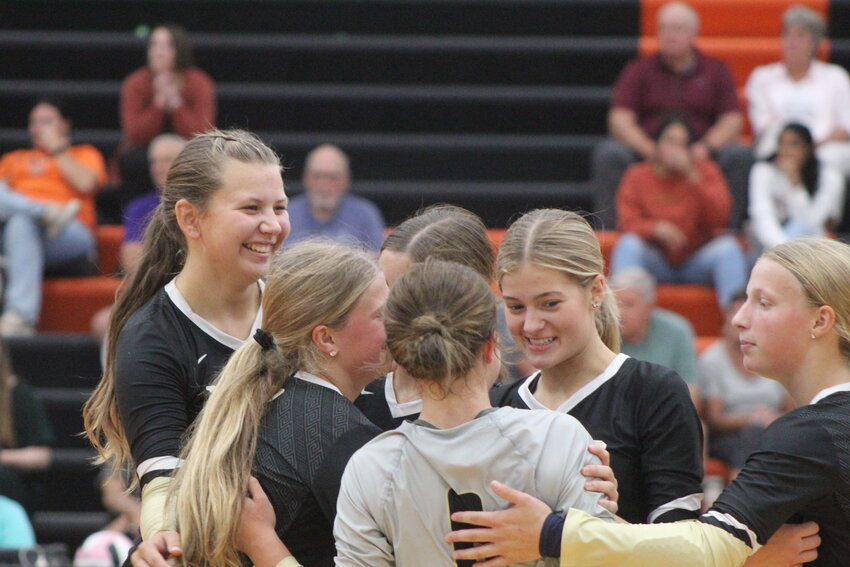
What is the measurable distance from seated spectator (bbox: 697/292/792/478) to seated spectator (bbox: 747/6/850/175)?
4.89 ft

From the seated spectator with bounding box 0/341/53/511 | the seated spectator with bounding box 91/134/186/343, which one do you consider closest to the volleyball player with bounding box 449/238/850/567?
the seated spectator with bounding box 0/341/53/511

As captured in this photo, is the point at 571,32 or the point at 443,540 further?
the point at 571,32

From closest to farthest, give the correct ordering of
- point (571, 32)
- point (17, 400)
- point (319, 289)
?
point (319, 289) → point (17, 400) → point (571, 32)

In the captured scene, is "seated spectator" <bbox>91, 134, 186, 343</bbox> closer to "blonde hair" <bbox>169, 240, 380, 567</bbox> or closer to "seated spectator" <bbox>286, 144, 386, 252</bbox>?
"seated spectator" <bbox>286, 144, 386, 252</bbox>

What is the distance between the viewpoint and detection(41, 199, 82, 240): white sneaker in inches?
251

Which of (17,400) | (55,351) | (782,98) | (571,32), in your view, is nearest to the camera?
(17,400)

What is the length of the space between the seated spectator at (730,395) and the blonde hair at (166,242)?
11.5ft

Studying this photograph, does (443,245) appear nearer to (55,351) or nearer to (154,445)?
(154,445)

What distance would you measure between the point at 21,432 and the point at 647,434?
12.9 ft

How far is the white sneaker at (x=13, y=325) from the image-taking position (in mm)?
6297

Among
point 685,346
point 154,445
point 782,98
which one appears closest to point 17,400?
point 685,346

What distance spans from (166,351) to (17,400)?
325 centimetres

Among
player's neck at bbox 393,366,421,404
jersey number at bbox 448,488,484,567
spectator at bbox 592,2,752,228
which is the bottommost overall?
jersey number at bbox 448,488,484,567

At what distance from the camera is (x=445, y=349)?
2020 mm
